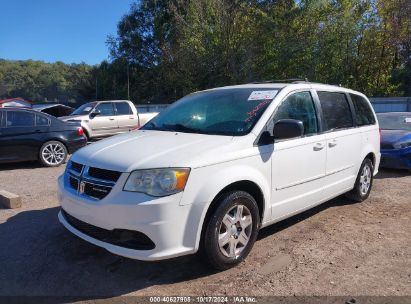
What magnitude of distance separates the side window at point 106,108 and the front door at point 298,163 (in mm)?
11628

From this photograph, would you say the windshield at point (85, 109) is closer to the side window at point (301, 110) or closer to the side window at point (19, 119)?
the side window at point (19, 119)

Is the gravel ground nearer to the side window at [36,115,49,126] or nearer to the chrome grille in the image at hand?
the chrome grille

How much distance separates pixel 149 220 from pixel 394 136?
23.7ft

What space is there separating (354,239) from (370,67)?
79.5 ft

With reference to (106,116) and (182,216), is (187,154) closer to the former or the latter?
(182,216)

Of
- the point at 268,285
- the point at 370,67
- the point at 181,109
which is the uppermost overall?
the point at 370,67

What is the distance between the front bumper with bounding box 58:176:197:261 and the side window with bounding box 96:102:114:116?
40.5ft

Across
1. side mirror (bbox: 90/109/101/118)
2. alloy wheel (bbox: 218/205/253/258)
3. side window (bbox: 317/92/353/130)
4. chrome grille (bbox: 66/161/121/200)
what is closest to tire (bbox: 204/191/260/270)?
alloy wheel (bbox: 218/205/253/258)

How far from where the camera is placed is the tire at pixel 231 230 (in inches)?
144

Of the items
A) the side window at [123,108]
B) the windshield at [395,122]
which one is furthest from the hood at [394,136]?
Answer: the side window at [123,108]

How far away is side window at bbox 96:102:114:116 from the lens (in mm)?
15398

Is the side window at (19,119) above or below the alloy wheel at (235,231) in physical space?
above

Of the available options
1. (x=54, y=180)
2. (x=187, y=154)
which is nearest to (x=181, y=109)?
(x=187, y=154)

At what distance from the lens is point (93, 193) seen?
12.0ft
